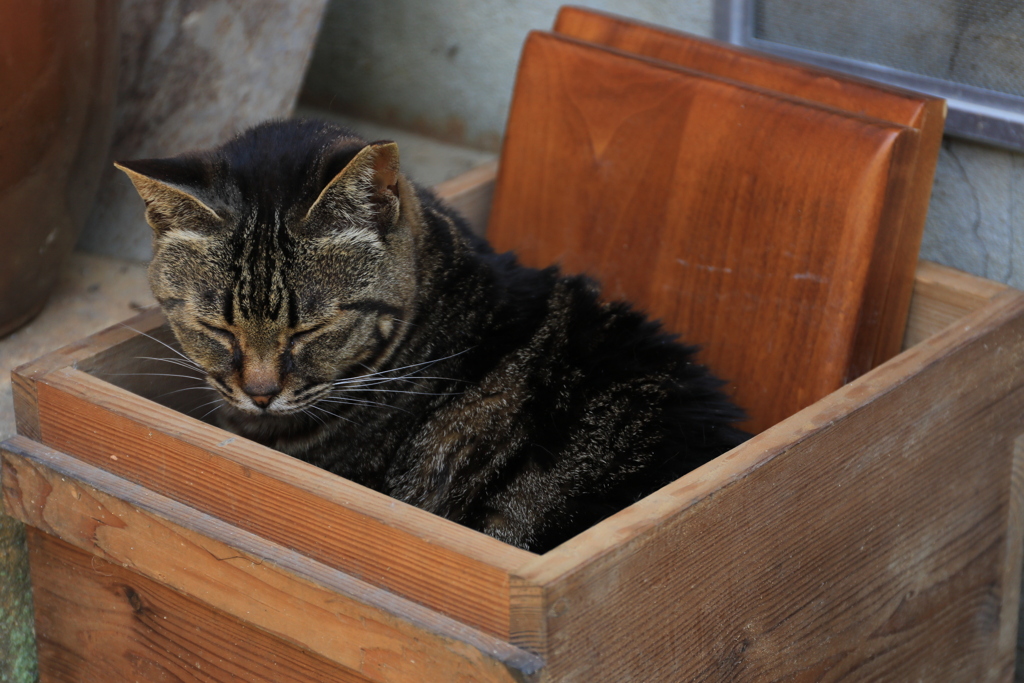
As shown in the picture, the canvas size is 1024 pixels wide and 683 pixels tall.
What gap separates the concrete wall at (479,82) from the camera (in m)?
1.86

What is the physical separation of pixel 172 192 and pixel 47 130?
1.79ft

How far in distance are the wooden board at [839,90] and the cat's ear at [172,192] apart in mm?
964

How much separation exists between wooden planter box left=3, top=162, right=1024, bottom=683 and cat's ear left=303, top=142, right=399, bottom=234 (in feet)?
1.05

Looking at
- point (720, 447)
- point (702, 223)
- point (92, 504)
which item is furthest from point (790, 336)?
point (92, 504)

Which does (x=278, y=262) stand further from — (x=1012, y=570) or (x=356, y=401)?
(x=1012, y=570)

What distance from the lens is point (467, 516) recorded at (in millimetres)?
1313

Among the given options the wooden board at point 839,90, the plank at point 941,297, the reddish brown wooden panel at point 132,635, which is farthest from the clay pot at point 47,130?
the plank at point 941,297

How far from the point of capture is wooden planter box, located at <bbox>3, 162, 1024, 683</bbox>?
104cm

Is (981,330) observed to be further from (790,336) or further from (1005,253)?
(1005,253)

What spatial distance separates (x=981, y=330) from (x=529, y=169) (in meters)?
0.89

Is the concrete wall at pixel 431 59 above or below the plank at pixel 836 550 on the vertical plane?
above

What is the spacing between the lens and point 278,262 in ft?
4.40

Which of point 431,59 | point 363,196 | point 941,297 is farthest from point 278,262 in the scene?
point 431,59

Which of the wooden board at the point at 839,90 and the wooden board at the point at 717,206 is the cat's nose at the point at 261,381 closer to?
the wooden board at the point at 717,206
